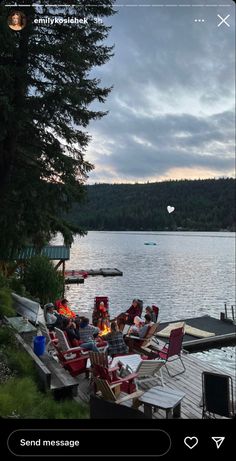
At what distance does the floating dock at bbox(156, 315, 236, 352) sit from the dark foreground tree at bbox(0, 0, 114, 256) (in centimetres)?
1080

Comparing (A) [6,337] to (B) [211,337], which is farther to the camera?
(B) [211,337]

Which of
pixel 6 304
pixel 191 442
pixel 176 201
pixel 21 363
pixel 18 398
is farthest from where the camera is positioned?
pixel 176 201

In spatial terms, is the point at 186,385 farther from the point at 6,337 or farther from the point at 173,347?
the point at 6,337

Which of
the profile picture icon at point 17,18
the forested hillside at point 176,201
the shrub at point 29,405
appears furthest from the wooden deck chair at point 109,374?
the forested hillside at point 176,201

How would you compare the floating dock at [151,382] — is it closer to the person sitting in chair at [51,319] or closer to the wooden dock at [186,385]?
the wooden dock at [186,385]

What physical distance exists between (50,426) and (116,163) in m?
3.51

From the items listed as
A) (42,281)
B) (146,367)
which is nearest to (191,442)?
(146,367)

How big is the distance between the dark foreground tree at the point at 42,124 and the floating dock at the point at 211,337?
35.4ft

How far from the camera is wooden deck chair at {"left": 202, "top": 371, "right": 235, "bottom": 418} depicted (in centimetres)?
709

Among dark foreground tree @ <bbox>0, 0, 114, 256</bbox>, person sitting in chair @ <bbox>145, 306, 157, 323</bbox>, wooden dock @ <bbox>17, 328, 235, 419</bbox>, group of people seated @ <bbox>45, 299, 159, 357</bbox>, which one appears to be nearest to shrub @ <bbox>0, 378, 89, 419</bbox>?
wooden dock @ <bbox>17, 328, 235, 419</bbox>

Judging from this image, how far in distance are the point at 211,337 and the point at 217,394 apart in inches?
583

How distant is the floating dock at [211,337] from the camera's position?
66.6 ft

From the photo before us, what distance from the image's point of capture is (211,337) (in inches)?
838

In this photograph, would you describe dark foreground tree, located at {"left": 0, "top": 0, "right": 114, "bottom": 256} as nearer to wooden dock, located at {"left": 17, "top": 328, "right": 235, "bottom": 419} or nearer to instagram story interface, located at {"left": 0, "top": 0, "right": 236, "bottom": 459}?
instagram story interface, located at {"left": 0, "top": 0, "right": 236, "bottom": 459}
